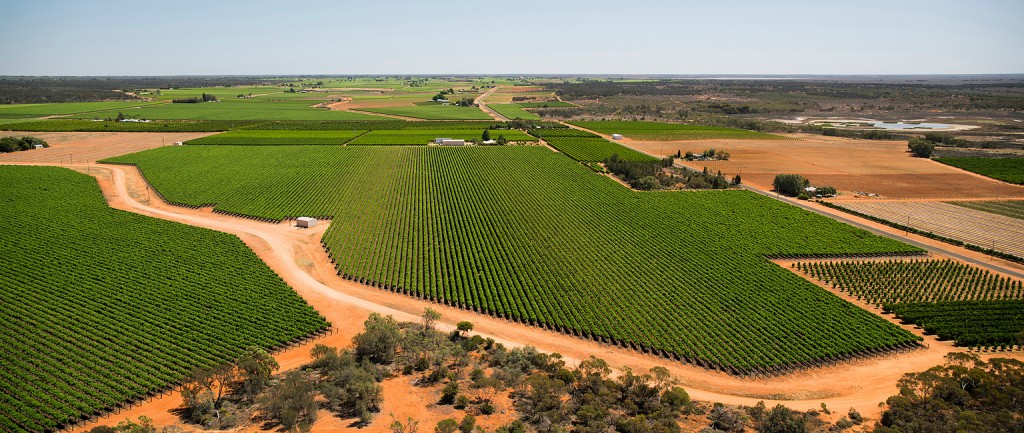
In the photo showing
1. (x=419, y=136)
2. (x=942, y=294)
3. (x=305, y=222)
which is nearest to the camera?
(x=942, y=294)

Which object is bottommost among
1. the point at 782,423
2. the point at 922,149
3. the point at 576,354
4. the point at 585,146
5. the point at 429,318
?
the point at 576,354

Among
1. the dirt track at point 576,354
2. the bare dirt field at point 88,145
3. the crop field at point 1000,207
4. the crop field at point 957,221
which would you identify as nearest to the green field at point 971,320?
the dirt track at point 576,354

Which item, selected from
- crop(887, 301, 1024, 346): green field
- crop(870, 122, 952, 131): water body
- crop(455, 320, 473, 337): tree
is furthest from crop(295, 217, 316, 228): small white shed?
crop(870, 122, 952, 131): water body

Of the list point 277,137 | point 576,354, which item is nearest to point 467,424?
point 576,354

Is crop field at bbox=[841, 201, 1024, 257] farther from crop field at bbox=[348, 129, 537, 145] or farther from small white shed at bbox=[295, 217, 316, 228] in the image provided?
crop field at bbox=[348, 129, 537, 145]

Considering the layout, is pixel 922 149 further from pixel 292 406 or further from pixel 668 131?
pixel 292 406

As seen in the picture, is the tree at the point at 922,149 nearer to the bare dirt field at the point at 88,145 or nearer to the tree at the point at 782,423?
the tree at the point at 782,423

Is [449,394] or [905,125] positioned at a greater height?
[905,125]
